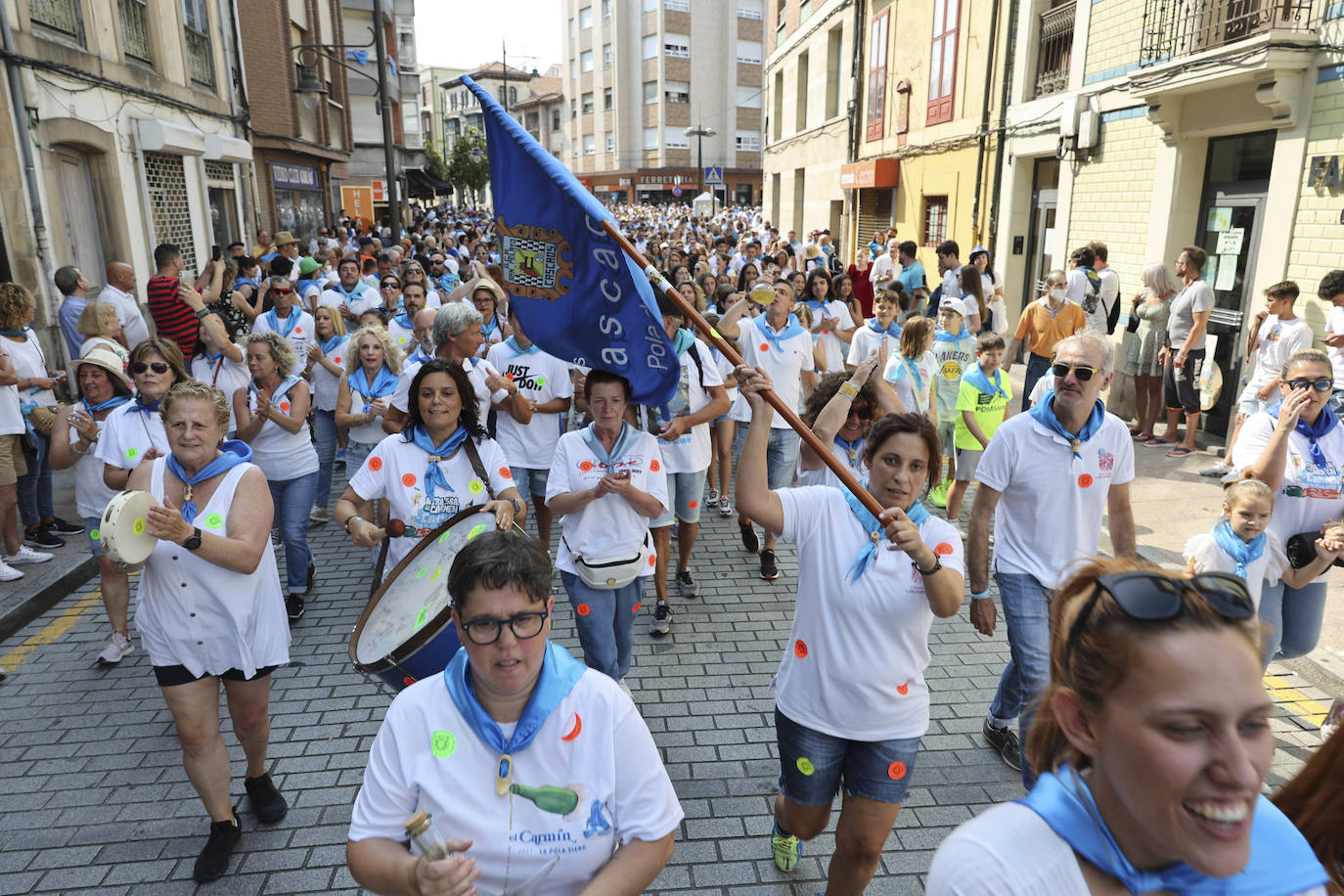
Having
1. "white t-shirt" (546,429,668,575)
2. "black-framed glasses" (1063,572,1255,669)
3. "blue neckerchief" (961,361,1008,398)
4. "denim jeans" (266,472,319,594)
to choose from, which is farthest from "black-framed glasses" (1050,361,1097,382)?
"denim jeans" (266,472,319,594)

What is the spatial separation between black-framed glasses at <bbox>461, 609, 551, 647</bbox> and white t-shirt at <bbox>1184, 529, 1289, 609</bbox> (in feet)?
11.2

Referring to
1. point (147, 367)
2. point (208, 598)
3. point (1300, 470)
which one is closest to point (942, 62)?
point (1300, 470)

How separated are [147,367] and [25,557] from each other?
314cm

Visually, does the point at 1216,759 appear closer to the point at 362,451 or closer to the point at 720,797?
the point at 720,797

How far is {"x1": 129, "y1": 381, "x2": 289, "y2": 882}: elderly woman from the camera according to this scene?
3500 millimetres

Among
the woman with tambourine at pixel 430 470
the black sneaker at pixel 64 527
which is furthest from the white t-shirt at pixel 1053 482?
the black sneaker at pixel 64 527

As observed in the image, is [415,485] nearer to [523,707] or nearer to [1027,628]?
[523,707]

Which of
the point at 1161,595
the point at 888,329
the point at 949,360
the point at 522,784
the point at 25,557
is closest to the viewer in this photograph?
the point at 1161,595

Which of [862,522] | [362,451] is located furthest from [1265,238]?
[362,451]

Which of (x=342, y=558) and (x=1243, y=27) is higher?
(x=1243, y=27)

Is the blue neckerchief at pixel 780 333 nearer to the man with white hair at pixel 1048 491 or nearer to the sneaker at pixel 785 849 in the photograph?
the man with white hair at pixel 1048 491

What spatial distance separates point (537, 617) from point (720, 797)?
2.32m

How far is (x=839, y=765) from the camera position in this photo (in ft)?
10.5

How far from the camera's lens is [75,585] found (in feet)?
22.0
